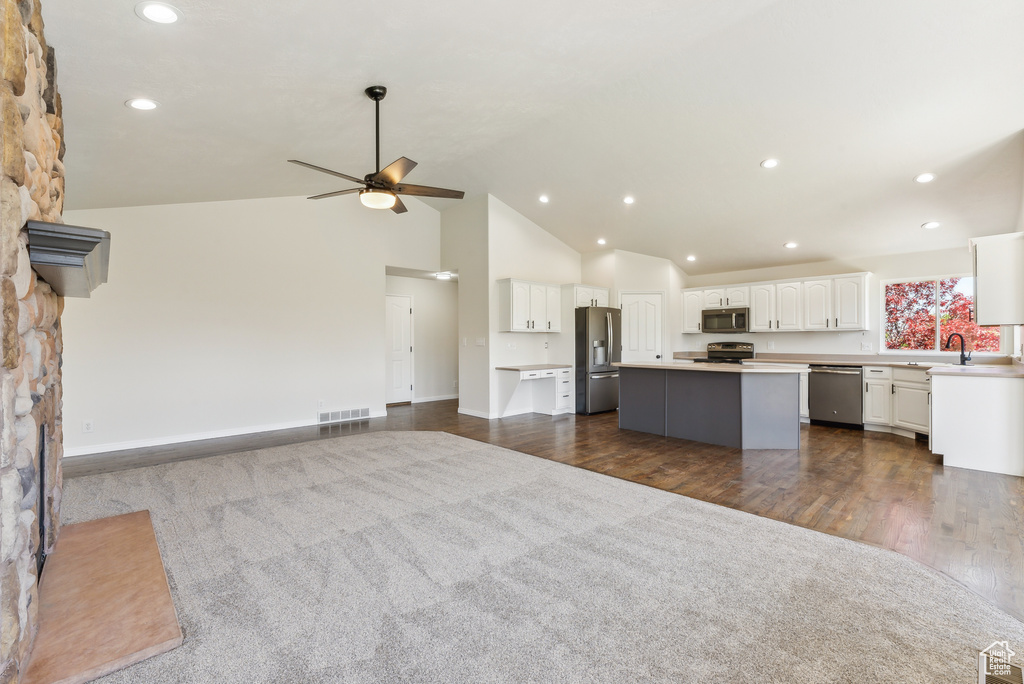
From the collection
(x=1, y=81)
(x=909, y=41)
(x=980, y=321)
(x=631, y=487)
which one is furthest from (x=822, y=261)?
(x=1, y=81)

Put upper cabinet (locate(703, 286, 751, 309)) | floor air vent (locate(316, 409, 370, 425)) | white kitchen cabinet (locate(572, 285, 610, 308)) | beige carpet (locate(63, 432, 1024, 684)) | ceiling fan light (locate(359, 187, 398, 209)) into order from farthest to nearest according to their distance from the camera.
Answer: white kitchen cabinet (locate(572, 285, 610, 308)) → upper cabinet (locate(703, 286, 751, 309)) → floor air vent (locate(316, 409, 370, 425)) → ceiling fan light (locate(359, 187, 398, 209)) → beige carpet (locate(63, 432, 1024, 684))

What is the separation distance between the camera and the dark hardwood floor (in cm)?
267

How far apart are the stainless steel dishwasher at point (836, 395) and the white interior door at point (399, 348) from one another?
20.8ft

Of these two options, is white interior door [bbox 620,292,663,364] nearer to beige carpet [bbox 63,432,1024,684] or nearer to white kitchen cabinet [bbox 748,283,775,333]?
white kitchen cabinet [bbox 748,283,775,333]

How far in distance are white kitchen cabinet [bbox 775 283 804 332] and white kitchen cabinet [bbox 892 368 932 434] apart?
1.42 m

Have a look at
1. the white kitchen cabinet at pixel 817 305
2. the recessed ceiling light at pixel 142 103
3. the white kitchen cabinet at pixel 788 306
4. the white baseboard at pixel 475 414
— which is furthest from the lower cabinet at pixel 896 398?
the recessed ceiling light at pixel 142 103

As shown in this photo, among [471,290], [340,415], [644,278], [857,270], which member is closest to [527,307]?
[471,290]

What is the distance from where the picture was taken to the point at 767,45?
3561 mm

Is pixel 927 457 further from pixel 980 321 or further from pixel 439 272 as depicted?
pixel 439 272

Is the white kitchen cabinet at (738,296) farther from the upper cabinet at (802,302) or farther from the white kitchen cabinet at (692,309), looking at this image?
the white kitchen cabinet at (692,309)

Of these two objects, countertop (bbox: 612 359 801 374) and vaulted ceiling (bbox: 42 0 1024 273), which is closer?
vaulted ceiling (bbox: 42 0 1024 273)

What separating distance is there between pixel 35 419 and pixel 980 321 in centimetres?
648

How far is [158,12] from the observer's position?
228 cm

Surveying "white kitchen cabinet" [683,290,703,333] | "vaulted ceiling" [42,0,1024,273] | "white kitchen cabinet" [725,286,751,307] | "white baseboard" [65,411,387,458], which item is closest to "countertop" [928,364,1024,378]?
"vaulted ceiling" [42,0,1024,273]
